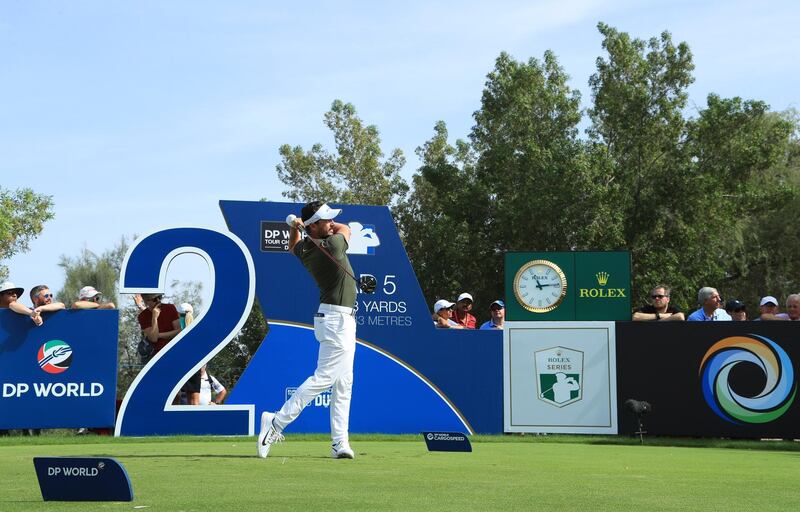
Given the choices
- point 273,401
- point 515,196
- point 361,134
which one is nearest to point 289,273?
point 273,401

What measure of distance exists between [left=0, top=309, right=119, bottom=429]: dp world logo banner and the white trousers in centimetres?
487

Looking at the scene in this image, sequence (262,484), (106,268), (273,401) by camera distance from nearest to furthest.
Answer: (262,484) < (273,401) < (106,268)

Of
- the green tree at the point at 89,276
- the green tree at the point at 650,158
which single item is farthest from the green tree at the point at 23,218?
the green tree at the point at 650,158

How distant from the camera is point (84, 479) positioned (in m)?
5.38

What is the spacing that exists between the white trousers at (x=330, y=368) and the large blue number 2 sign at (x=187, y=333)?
153 inches

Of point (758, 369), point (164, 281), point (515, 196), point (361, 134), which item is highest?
point (361, 134)

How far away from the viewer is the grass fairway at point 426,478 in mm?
5566

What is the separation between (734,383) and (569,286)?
2.59 meters

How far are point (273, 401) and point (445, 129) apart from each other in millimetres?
41388

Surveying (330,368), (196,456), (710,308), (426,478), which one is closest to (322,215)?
(330,368)

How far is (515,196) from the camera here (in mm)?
43281

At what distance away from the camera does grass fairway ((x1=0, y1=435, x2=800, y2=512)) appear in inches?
219

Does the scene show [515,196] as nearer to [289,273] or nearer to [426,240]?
[426,240]

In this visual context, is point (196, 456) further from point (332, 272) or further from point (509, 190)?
point (509, 190)
